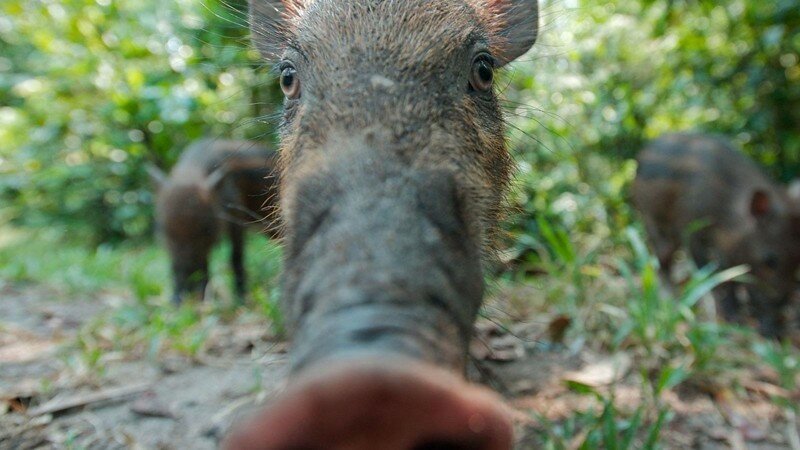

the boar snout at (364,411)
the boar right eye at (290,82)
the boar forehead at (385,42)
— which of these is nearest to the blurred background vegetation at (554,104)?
the boar right eye at (290,82)

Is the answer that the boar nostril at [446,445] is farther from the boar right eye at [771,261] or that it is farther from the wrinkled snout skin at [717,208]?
the boar right eye at [771,261]

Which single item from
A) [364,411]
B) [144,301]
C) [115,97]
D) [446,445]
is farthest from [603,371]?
[115,97]

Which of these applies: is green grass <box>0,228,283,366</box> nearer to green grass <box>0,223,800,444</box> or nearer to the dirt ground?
green grass <box>0,223,800,444</box>

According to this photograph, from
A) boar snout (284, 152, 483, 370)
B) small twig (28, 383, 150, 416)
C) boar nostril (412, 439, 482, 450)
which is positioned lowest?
small twig (28, 383, 150, 416)

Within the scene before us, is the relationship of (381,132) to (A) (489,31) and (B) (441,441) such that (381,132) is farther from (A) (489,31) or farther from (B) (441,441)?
(A) (489,31)

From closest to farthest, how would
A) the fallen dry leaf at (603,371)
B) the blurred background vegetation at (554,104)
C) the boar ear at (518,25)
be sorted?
the boar ear at (518,25), the fallen dry leaf at (603,371), the blurred background vegetation at (554,104)

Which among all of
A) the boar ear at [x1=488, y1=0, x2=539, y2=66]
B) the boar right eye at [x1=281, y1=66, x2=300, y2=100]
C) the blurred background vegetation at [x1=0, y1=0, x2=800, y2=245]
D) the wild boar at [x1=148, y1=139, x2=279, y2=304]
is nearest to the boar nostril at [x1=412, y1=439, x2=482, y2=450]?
the boar right eye at [x1=281, y1=66, x2=300, y2=100]

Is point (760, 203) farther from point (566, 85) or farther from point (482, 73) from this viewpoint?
point (482, 73)
